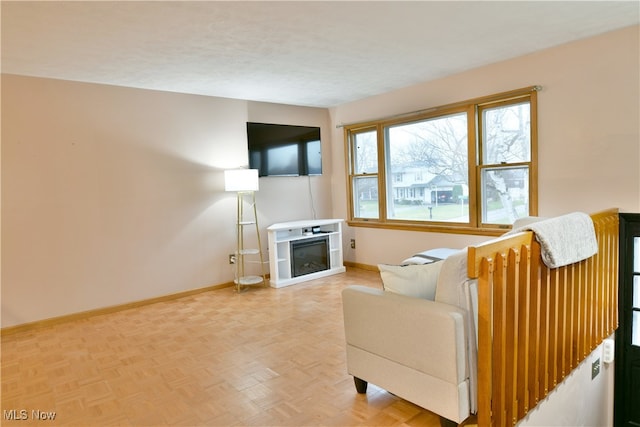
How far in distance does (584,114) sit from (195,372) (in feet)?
12.5

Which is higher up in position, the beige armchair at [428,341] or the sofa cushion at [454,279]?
the sofa cushion at [454,279]

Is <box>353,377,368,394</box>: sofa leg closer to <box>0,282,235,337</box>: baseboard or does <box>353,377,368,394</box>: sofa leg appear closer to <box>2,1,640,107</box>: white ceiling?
<box>2,1,640,107</box>: white ceiling

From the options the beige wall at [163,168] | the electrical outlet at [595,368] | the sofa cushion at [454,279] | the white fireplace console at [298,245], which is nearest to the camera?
the sofa cushion at [454,279]

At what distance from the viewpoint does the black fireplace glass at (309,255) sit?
523cm

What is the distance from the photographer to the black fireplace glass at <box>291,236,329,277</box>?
17.2 feet

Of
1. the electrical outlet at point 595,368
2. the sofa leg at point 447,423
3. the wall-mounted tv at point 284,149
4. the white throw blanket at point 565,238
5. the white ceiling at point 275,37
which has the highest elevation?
the white ceiling at point 275,37

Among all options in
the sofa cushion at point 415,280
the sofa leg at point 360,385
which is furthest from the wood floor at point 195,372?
the sofa cushion at point 415,280

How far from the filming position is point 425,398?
197cm

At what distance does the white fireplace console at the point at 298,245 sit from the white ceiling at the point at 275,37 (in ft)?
6.29

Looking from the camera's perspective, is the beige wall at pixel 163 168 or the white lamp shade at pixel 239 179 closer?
the beige wall at pixel 163 168

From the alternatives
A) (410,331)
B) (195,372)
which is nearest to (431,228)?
(410,331)

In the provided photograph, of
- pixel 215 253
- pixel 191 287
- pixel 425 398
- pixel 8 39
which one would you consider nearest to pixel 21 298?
pixel 191 287

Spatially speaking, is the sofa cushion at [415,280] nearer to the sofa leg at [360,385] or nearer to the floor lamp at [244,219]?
the sofa leg at [360,385]

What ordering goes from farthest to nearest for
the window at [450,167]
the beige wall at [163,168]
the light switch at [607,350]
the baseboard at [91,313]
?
the window at [450,167] < the baseboard at [91,313] < the beige wall at [163,168] < the light switch at [607,350]
